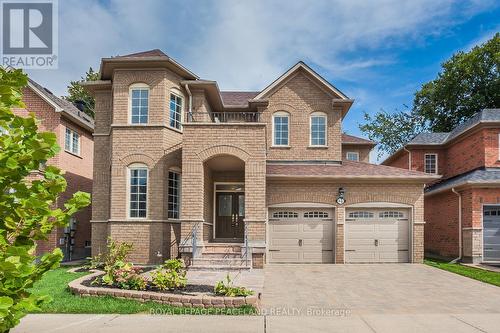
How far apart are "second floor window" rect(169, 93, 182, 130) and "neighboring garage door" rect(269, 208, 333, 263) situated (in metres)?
5.23

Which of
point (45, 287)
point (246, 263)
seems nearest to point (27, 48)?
point (45, 287)

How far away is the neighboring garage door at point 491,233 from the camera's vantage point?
18375 mm

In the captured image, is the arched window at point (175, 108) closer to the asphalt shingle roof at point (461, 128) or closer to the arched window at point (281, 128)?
the arched window at point (281, 128)

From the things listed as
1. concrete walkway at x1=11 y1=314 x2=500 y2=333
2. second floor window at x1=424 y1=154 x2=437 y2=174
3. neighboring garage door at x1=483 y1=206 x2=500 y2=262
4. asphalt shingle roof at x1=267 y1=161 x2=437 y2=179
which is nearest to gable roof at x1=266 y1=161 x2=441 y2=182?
asphalt shingle roof at x1=267 y1=161 x2=437 y2=179

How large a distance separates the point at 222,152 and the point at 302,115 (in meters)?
6.30

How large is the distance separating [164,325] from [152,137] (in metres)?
9.87

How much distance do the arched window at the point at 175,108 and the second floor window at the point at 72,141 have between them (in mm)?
5878

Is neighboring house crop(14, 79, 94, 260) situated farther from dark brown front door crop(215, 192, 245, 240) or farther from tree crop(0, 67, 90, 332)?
tree crop(0, 67, 90, 332)

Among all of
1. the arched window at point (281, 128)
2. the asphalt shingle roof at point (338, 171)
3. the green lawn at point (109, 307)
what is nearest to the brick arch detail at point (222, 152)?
the asphalt shingle roof at point (338, 171)

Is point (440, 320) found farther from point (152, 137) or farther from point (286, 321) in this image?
point (152, 137)

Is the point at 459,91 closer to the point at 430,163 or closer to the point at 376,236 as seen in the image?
the point at 430,163

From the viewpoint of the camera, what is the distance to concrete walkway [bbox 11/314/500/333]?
7.34 meters

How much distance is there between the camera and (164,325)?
7.61m

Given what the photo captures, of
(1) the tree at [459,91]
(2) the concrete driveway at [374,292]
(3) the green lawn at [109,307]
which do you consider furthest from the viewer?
(1) the tree at [459,91]
